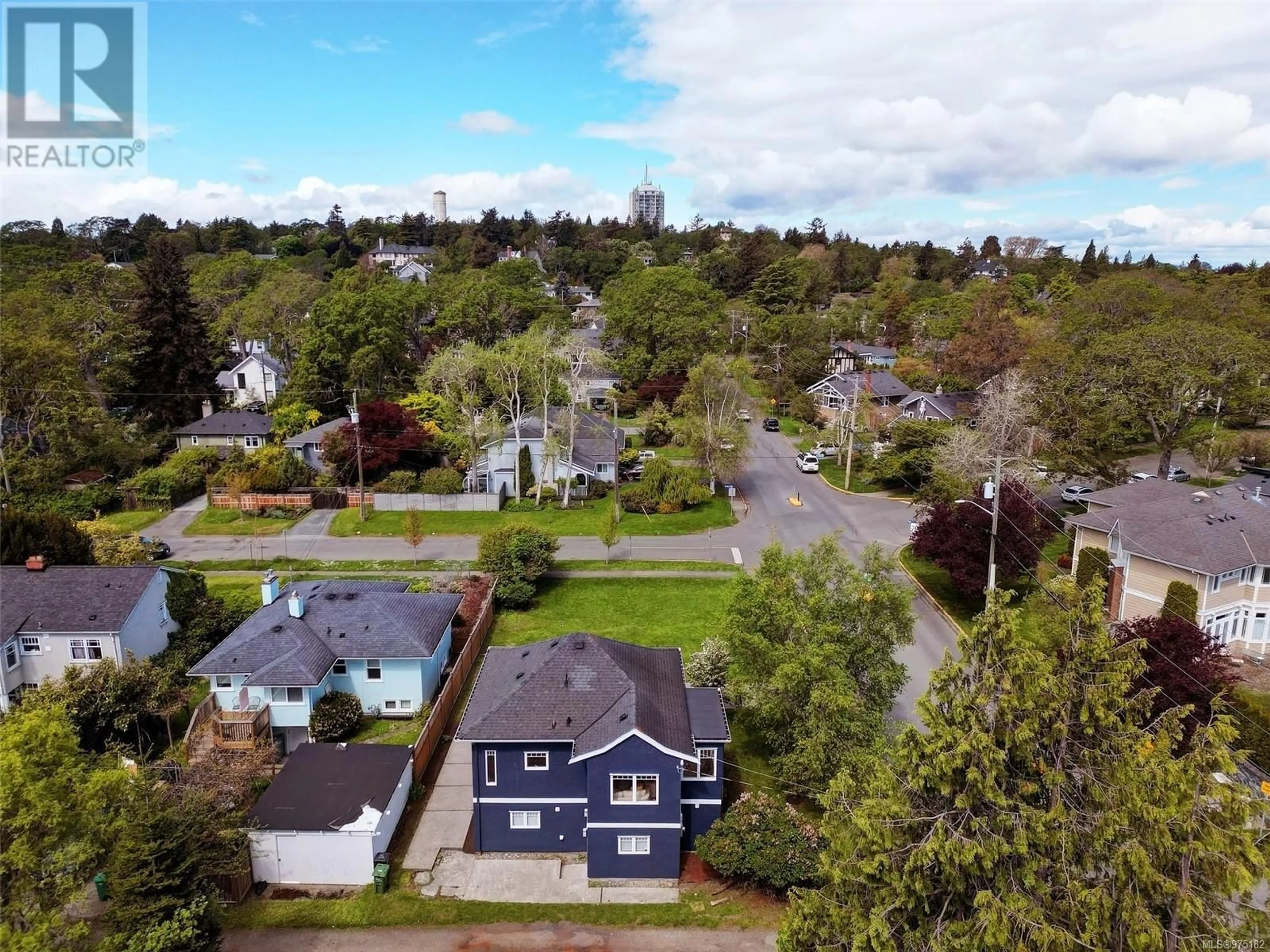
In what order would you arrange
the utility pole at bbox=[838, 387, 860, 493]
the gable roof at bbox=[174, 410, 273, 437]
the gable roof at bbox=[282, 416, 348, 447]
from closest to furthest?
the utility pole at bbox=[838, 387, 860, 493] < the gable roof at bbox=[282, 416, 348, 447] < the gable roof at bbox=[174, 410, 273, 437]

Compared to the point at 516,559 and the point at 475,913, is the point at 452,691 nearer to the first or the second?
the point at 516,559

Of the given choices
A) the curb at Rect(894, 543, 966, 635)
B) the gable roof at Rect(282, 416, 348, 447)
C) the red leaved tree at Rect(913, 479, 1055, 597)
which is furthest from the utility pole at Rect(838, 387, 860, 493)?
the gable roof at Rect(282, 416, 348, 447)

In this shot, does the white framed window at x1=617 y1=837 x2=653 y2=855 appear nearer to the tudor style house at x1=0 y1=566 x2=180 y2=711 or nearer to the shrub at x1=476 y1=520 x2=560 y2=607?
the shrub at x1=476 y1=520 x2=560 y2=607

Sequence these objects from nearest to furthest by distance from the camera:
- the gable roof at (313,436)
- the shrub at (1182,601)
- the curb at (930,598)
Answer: the shrub at (1182,601)
the curb at (930,598)
the gable roof at (313,436)

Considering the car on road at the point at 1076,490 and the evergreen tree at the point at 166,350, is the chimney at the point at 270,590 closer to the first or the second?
the evergreen tree at the point at 166,350

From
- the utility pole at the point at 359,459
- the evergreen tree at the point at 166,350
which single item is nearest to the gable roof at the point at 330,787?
the utility pole at the point at 359,459

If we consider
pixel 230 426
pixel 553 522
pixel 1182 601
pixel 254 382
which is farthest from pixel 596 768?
pixel 254 382
